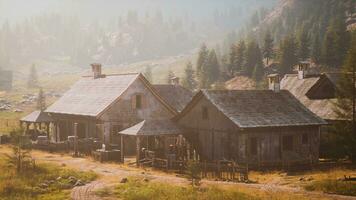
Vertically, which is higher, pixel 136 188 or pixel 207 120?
pixel 207 120

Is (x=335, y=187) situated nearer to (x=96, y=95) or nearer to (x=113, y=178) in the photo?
(x=113, y=178)

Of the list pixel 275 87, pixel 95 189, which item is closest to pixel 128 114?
pixel 275 87

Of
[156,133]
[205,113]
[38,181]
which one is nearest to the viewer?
[38,181]

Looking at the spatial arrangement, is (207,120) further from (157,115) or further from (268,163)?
(157,115)

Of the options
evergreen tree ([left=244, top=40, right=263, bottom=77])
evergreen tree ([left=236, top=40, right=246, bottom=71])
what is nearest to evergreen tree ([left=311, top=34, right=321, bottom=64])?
evergreen tree ([left=244, top=40, right=263, bottom=77])

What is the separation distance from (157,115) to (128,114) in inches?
139

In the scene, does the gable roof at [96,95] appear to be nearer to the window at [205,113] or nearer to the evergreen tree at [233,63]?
the window at [205,113]

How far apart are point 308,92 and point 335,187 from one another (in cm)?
2432

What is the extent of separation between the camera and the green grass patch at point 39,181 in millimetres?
24656

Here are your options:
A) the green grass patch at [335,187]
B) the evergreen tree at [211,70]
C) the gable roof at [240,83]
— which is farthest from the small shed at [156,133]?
the evergreen tree at [211,70]

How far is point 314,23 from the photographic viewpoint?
544 feet

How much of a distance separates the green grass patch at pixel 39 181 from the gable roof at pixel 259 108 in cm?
1118

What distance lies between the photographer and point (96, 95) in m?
46.7

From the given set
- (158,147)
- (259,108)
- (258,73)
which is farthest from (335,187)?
(258,73)
